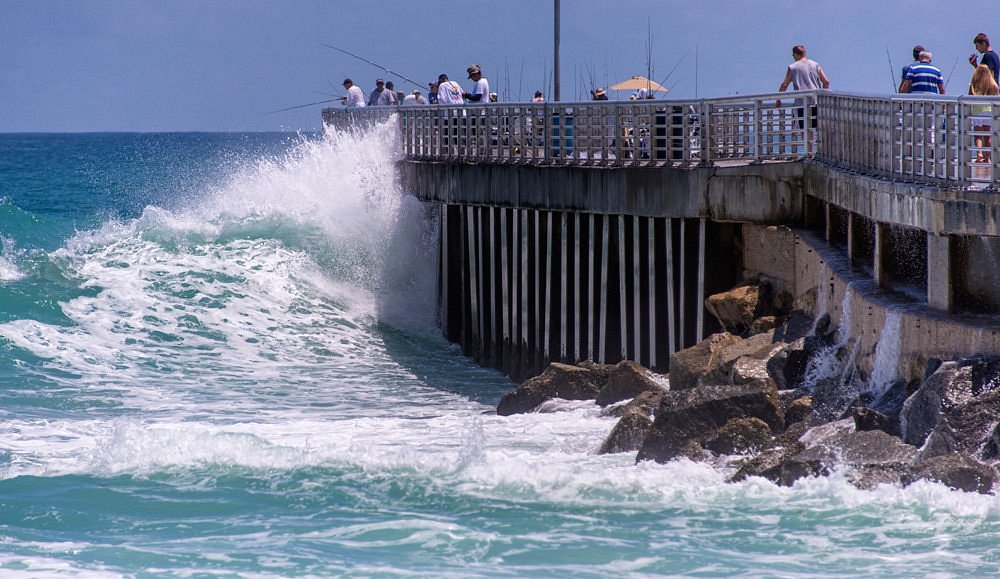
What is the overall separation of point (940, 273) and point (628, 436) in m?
Result: 2.70

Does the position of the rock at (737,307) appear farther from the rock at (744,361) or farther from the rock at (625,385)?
the rock at (625,385)

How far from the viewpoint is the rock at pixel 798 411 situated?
1169 centimetres

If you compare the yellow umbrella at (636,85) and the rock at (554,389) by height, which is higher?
the yellow umbrella at (636,85)

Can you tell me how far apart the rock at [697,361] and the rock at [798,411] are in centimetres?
131

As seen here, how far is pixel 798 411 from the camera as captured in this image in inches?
462

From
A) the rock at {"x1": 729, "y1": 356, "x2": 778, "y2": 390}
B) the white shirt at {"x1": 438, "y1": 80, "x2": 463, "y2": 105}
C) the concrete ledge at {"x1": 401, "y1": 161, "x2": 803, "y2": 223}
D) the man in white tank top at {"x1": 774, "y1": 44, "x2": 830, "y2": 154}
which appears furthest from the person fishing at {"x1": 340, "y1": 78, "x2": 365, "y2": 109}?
the rock at {"x1": 729, "y1": 356, "x2": 778, "y2": 390}

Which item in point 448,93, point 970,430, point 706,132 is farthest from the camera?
point 448,93

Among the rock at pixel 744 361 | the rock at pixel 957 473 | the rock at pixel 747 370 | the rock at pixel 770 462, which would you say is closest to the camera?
the rock at pixel 957 473

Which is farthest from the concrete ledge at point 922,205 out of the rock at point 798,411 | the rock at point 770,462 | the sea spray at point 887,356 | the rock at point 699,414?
the rock at point 770,462

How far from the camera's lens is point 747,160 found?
15.4m

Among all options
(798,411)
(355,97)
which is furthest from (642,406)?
(355,97)

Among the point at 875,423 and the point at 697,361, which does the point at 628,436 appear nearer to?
the point at 697,361

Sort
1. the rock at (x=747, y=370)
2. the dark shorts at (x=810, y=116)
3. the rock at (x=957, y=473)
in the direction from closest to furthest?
the rock at (x=957, y=473) → the rock at (x=747, y=370) → the dark shorts at (x=810, y=116)

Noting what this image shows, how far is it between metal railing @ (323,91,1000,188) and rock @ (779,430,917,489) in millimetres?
2062
